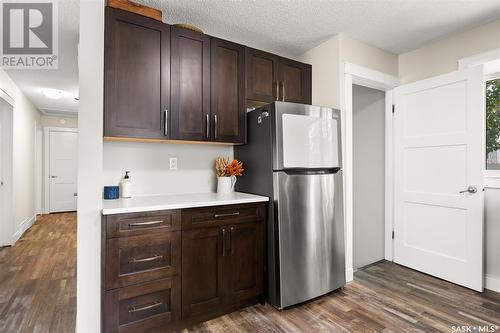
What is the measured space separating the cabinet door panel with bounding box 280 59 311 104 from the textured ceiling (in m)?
0.26

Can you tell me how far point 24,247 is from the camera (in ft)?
12.9

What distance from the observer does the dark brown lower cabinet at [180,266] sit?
1.73 m

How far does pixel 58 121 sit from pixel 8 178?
9.87 feet

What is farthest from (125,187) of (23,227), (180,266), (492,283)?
(23,227)

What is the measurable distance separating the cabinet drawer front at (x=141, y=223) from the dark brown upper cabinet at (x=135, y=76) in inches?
24.0

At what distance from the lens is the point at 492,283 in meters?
2.51

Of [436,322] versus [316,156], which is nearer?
[436,322]

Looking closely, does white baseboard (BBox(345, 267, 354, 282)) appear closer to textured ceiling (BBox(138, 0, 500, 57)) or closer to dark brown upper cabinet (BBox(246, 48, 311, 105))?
dark brown upper cabinet (BBox(246, 48, 311, 105))

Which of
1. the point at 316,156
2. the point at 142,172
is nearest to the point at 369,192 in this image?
the point at 316,156

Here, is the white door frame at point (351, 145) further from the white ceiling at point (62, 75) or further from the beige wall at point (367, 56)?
the white ceiling at point (62, 75)

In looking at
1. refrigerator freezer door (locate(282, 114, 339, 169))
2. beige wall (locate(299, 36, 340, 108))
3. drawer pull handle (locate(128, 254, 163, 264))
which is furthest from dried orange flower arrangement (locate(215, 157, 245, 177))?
beige wall (locate(299, 36, 340, 108))

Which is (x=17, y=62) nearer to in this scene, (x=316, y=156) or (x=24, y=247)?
(x=24, y=247)

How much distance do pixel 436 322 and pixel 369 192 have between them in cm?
172

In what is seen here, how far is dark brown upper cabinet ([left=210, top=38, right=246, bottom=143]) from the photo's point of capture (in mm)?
2371
